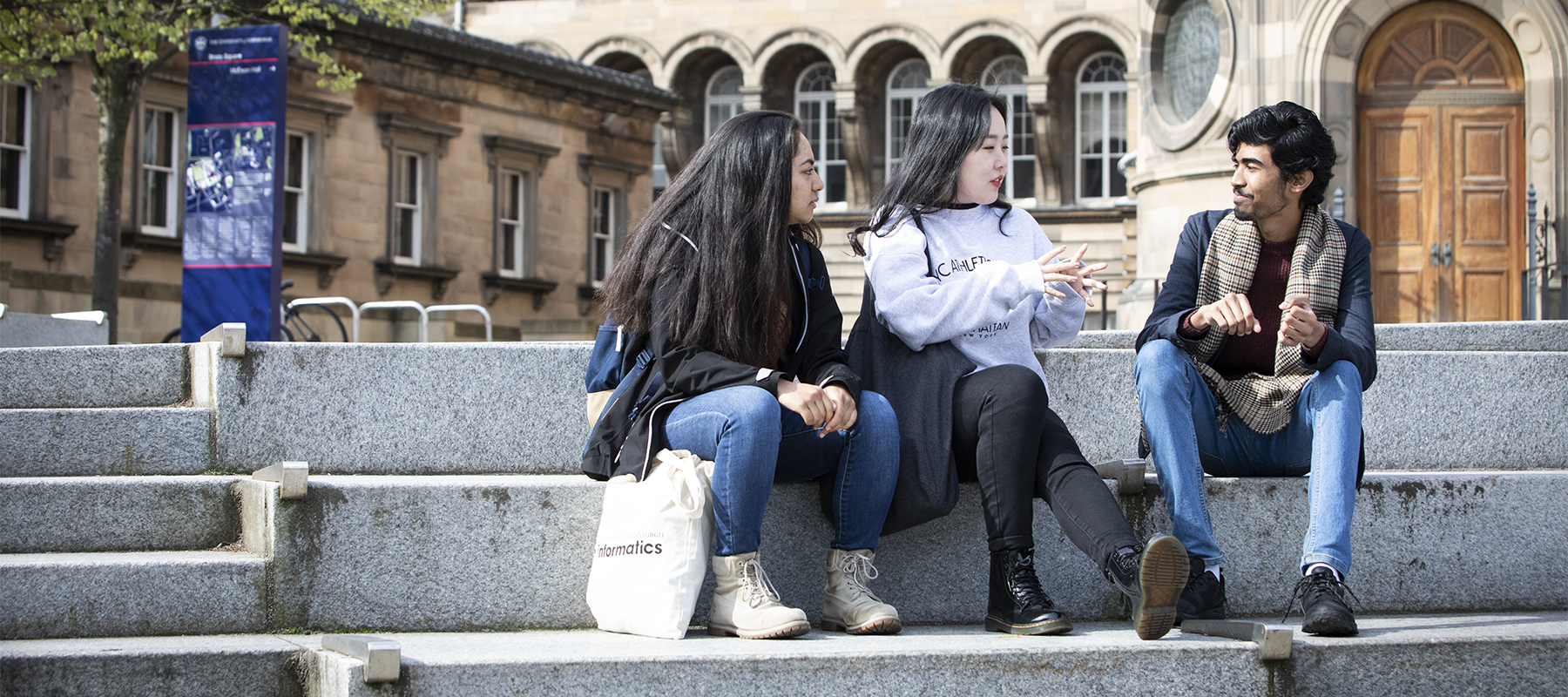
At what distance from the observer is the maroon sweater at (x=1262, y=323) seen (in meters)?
4.34

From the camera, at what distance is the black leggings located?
151 inches

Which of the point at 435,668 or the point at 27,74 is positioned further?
the point at 27,74

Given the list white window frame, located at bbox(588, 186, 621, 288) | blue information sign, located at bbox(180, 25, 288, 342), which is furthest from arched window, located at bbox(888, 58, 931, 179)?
blue information sign, located at bbox(180, 25, 288, 342)

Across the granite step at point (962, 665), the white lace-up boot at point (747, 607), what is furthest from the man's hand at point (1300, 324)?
the white lace-up boot at point (747, 607)

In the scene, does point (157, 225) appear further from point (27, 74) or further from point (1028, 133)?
point (1028, 133)

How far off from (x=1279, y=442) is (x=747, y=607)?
178 centimetres

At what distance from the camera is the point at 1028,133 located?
37688mm

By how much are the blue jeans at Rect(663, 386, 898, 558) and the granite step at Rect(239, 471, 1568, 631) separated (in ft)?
0.74

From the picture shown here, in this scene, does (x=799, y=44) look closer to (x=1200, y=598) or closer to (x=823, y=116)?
(x=823, y=116)

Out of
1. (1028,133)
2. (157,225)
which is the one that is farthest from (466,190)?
(1028,133)

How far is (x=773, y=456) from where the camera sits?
148 inches

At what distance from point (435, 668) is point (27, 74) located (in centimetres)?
1765

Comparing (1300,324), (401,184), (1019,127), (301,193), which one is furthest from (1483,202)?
(1019,127)

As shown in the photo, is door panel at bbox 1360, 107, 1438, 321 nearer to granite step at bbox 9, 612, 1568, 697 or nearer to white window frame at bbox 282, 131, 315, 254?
granite step at bbox 9, 612, 1568, 697
